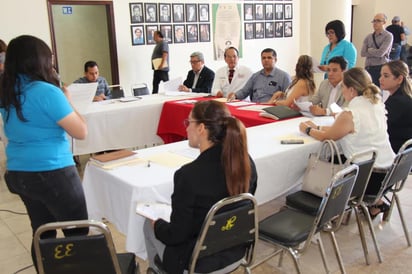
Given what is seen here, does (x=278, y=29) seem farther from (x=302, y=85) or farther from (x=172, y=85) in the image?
Result: (x=302, y=85)

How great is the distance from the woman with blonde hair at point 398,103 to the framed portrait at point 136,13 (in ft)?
16.7

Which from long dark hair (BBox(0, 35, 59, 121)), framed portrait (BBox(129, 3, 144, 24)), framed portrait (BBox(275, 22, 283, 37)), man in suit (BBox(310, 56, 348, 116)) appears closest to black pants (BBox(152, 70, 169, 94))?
framed portrait (BBox(129, 3, 144, 24))

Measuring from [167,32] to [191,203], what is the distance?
6476mm

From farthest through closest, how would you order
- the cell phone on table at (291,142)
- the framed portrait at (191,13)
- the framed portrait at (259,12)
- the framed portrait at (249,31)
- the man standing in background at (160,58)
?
the framed portrait at (259,12), the framed portrait at (249,31), the framed portrait at (191,13), the man standing in background at (160,58), the cell phone on table at (291,142)

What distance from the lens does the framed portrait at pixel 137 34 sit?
714cm

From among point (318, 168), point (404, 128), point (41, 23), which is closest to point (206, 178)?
point (318, 168)

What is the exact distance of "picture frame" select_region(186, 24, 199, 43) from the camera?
25.8ft

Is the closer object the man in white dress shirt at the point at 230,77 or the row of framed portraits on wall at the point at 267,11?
the man in white dress shirt at the point at 230,77

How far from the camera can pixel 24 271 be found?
2.45 metres

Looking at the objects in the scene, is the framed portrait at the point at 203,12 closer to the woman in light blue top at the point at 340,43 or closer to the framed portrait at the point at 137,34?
the framed portrait at the point at 137,34

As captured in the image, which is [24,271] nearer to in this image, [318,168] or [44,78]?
[44,78]

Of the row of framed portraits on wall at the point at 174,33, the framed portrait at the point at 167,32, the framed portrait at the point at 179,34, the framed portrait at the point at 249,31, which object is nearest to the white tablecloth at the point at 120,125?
the row of framed portraits on wall at the point at 174,33

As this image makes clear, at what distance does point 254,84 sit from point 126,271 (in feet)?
10.2

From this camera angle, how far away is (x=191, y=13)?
25.7ft
